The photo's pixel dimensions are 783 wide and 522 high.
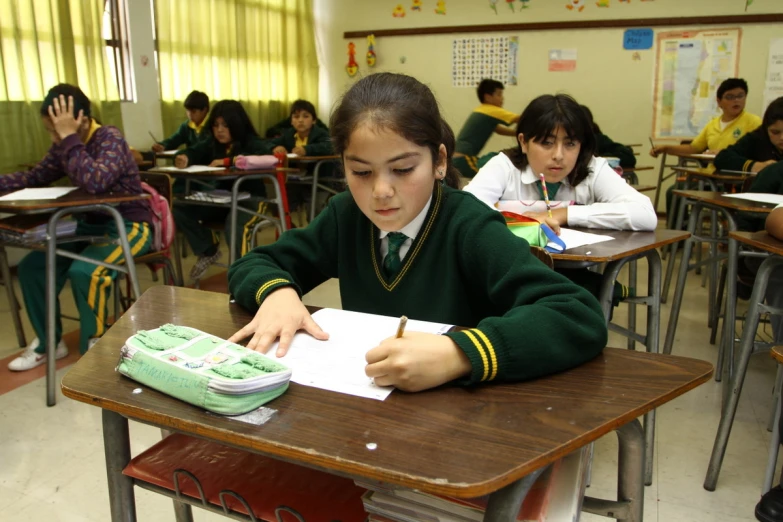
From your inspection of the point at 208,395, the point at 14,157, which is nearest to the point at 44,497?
the point at 208,395

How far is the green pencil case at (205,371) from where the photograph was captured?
613 mm

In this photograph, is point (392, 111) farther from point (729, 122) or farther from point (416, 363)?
point (729, 122)

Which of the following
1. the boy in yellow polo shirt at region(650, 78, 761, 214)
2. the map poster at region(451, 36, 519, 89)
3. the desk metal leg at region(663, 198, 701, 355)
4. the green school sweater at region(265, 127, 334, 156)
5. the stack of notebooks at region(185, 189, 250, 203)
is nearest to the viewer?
the desk metal leg at region(663, 198, 701, 355)

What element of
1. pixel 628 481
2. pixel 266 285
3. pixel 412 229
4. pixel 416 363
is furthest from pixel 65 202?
pixel 628 481

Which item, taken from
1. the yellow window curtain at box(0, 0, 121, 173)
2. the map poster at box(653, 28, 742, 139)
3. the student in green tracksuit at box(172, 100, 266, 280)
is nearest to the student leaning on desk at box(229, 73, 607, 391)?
the student in green tracksuit at box(172, 100, 266, 280)

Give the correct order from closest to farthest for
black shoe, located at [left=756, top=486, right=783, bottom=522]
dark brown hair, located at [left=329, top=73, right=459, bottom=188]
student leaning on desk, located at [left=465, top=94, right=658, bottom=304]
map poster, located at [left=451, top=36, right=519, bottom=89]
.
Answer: dark brown hair, located at [left=329, top=73, right=459, bottom=188], black shoe, located at [left=756, top=486, right=783, bottom=522], student leaning on desk, located at [left=465, top=94, right=658, bottom=304], map poster, located at [left=451, top=36, right=519, bottom=89]

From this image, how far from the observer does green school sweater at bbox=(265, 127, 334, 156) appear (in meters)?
4.82

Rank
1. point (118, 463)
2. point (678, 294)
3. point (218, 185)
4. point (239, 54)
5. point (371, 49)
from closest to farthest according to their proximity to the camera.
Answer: point (118, 463), point (678, 294), point (218, 185), point (239, 54), point (371, 49)

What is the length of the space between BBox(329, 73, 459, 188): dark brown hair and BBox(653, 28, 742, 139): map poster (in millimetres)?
5599

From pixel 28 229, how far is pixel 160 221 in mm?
546

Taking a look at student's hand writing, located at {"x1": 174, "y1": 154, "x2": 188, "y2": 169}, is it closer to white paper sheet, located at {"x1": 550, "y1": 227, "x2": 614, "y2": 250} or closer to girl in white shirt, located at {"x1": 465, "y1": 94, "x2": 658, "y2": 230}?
girl in white shirt, located at {"x1": 465, "y1": 94, "x2": 658, "y2": 230}

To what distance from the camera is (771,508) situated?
4.25 feet

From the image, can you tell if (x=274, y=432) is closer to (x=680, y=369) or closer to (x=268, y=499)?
(x=268, y=499)

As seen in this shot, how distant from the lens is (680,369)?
71 cm
